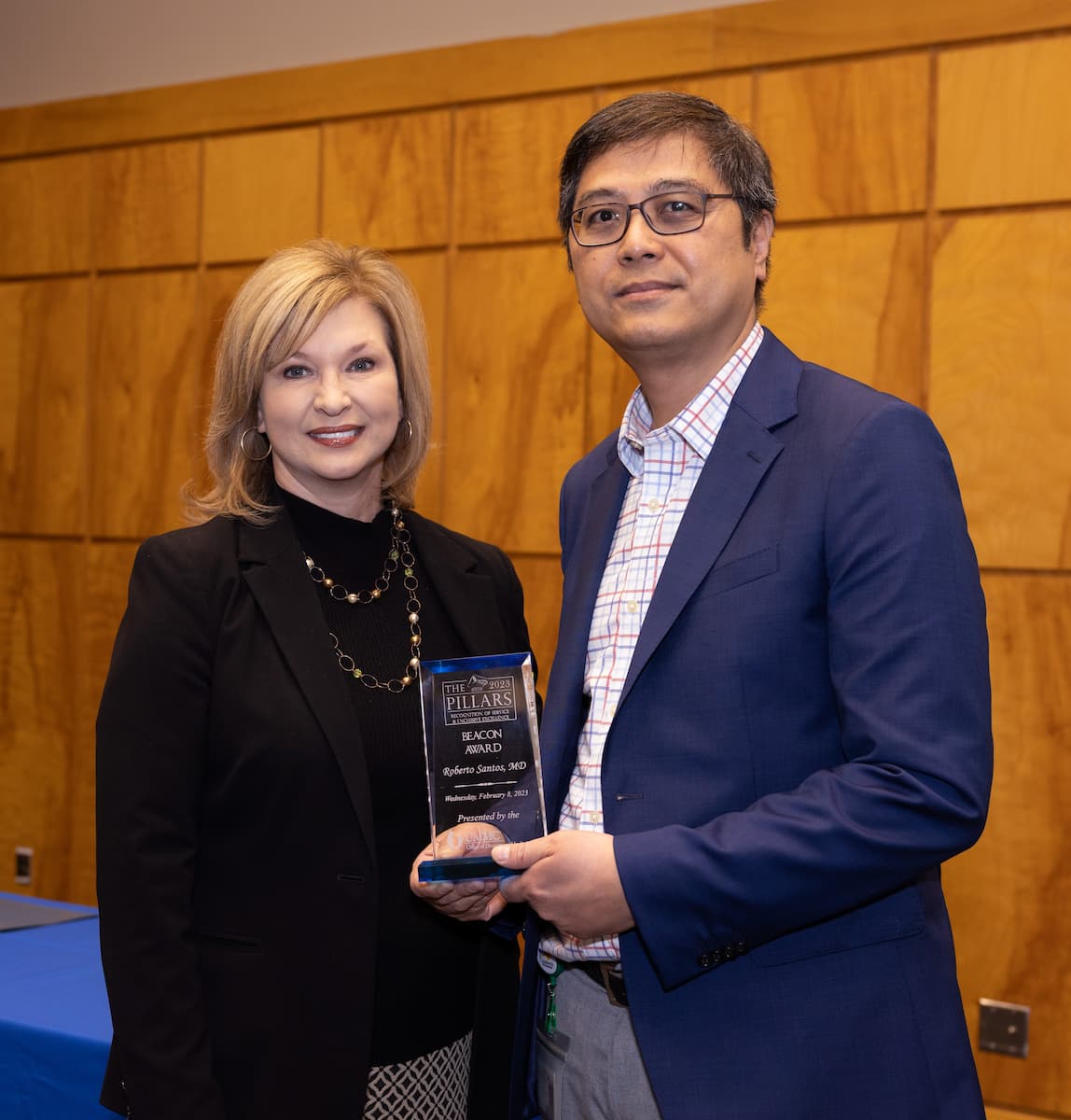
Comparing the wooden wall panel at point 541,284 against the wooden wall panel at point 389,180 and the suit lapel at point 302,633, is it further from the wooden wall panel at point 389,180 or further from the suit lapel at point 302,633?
the suit lapel at point 302,633

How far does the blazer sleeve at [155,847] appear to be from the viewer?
1.72 metres

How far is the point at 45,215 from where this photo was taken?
5.85 metres

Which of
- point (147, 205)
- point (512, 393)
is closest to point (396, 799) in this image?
point (512, 393)

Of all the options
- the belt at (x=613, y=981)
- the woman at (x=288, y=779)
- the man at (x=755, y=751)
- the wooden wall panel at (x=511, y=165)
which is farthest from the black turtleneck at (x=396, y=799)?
the wooden wall panel at (x=511, y=165)

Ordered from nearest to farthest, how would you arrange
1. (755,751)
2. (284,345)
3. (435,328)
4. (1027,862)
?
(755,751) < (284,345) < (1027,862) < (435,328)

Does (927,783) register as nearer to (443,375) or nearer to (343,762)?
(343,762)

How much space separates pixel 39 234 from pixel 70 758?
240 centimetres

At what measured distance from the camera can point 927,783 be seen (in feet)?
4.53

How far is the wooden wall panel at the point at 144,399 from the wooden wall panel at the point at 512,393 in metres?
1.25

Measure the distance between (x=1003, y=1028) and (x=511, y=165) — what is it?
3.43 meters

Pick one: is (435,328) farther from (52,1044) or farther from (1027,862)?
(52,1044)

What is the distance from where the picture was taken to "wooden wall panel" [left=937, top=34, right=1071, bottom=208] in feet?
12.7

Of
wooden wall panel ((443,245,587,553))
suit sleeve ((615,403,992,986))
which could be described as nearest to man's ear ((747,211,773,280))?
suit sleeve ((615,403,992,986))

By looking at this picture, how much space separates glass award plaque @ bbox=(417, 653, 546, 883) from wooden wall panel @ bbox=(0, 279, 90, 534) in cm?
459
